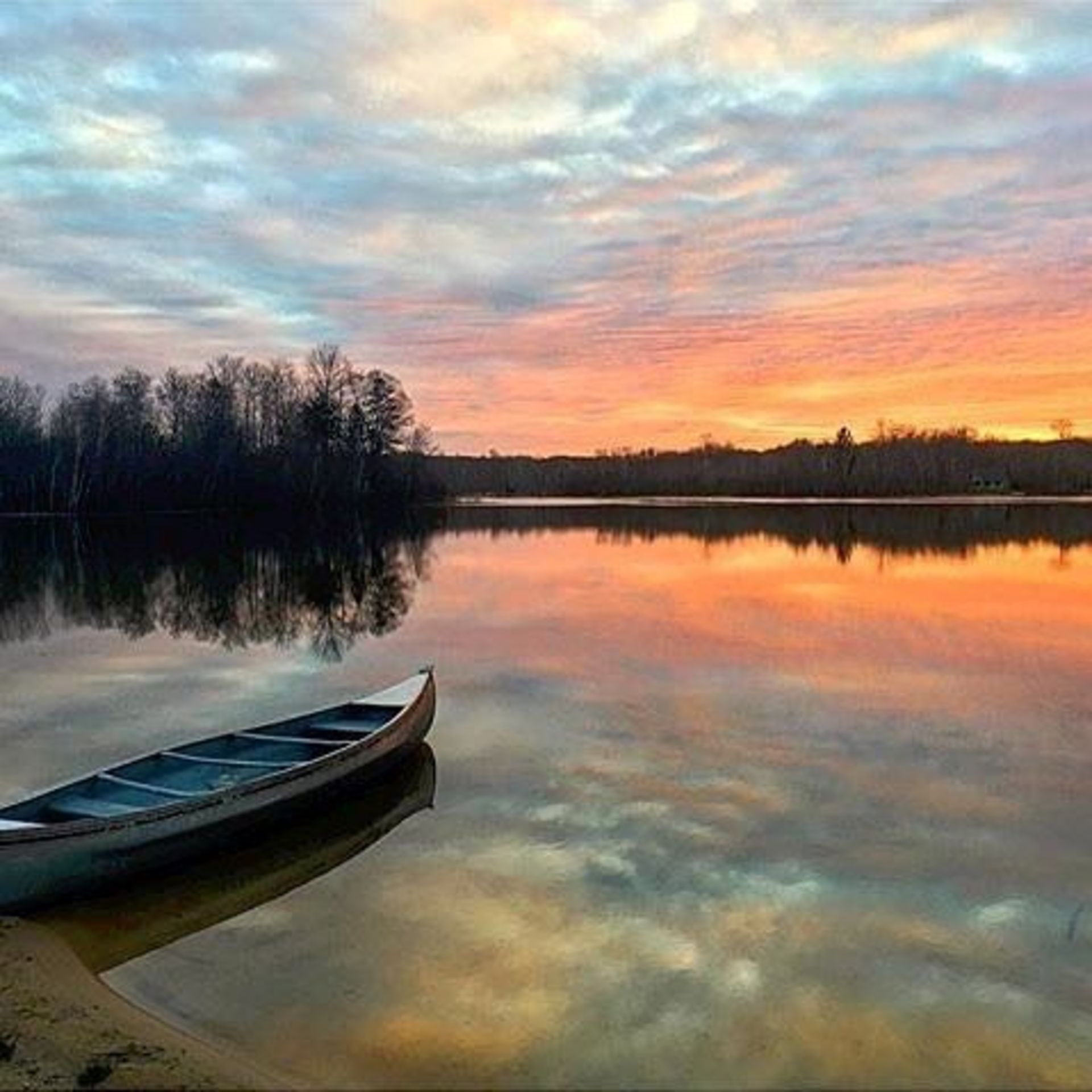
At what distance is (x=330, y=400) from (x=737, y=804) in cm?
8010

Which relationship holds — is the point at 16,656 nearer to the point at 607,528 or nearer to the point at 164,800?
the point at 164,800

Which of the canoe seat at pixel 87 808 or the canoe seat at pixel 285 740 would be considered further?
the canoe seat at pixel 285 740

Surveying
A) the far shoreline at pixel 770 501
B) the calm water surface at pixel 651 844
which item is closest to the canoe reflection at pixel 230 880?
the calm water surface at pixel 651 844

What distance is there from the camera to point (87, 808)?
9.05 meters

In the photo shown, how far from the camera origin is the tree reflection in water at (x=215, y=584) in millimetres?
24172

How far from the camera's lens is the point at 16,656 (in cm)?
2041

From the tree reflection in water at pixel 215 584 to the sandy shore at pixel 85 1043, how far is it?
13775mm

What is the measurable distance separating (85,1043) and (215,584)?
27.5 m

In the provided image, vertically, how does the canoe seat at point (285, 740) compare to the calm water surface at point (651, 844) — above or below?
above

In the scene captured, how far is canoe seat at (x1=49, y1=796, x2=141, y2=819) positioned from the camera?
8.81m

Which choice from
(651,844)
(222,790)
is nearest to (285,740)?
(222,790)

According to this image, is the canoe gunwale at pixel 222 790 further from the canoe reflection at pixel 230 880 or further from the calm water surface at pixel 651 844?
the calm water surface at pixel 651 844

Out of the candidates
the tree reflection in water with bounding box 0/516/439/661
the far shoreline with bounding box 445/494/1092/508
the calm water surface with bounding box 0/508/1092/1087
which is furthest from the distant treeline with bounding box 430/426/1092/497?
the calm water surface with bounding box 0/508/1092/1087

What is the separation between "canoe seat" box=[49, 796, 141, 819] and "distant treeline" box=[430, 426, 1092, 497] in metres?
103
